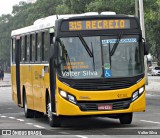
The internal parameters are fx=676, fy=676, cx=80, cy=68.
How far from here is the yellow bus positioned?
1650cm

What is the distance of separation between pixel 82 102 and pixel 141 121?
3.09 meters

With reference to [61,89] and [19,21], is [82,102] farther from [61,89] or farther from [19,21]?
[19,21]

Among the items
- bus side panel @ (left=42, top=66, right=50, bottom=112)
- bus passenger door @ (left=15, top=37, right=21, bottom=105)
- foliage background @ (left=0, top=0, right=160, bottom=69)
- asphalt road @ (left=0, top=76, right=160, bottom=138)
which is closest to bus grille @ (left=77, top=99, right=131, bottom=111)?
asphalt road @ (left=0, top=76, right=160, bottom=138)

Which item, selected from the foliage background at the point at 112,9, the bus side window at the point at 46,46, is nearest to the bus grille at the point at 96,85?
the bus side window at the point at 46,46

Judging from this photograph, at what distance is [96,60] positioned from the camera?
16734 millimetres

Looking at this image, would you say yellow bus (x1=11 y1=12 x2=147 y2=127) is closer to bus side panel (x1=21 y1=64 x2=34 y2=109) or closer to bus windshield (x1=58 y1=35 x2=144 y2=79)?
bus windshield (x1=58 y1=35 x2=144 y2=79)

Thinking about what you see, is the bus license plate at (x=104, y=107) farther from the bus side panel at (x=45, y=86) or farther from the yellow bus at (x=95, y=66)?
the bus side panel at (x=45, y=86)

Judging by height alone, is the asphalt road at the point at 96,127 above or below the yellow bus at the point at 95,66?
below

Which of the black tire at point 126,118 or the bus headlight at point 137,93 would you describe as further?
the black tire at point 126,118

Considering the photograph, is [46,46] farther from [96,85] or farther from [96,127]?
[96,127]

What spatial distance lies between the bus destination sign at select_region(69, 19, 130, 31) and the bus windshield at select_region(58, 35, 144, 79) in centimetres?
28

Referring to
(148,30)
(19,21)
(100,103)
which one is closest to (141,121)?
(100,103)

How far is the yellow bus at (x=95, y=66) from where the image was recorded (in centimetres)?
1650

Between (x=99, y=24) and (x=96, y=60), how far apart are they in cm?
99
